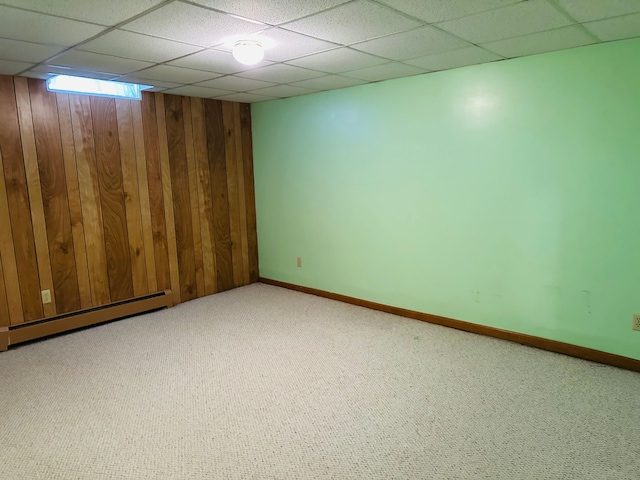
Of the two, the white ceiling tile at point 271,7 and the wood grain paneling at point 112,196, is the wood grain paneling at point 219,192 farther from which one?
the white ceiling tile at point 271,7

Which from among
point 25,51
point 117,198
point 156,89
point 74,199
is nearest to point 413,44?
point 25,51

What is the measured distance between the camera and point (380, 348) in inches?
130

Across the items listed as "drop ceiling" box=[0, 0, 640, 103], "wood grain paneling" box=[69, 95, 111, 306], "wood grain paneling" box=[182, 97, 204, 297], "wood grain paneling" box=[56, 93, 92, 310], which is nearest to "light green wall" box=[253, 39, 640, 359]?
"drop ceiling" box=[0, 0, 640, 103]

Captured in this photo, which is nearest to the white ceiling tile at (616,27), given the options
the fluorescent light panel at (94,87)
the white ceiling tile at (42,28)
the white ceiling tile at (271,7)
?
the white ceiling tile at (271,7)

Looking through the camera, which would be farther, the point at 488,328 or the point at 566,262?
the point at 488,328

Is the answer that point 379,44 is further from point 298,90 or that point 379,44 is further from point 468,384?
point 468,384

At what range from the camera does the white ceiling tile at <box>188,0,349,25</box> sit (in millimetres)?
1916

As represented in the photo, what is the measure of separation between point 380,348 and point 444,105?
81.2 inches

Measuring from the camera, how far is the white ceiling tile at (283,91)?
4035 millimetres

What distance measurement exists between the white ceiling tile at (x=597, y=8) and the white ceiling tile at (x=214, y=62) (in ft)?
6.16

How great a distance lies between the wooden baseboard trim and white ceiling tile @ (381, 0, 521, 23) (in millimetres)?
2379

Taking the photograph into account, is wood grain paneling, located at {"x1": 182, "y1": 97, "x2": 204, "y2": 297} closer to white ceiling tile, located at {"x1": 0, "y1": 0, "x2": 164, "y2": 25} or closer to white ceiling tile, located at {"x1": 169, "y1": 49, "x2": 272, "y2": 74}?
white ceiling tile, located at {"x1": 169, "y1": 49, "x2": 272, "y2": 74}

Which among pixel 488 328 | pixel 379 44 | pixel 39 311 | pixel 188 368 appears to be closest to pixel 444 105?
pixel 379 44

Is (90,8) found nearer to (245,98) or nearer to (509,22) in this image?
(509,22)
